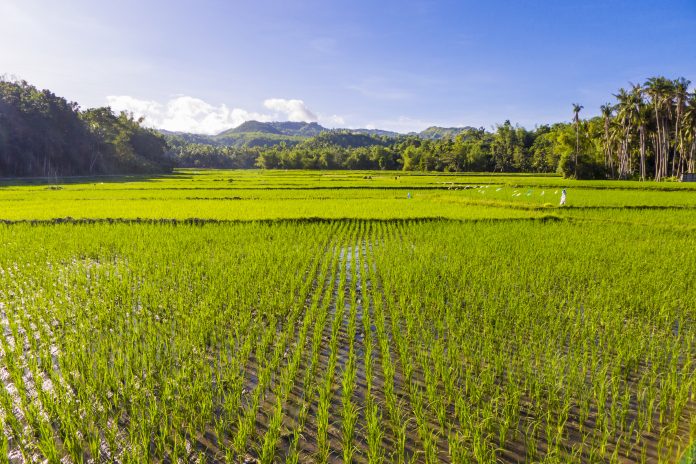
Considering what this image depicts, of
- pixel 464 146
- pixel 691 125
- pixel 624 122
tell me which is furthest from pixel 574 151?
pixel 464 146

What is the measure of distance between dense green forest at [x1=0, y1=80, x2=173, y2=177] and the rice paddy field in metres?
45.2

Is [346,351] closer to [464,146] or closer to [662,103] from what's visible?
[662,103]

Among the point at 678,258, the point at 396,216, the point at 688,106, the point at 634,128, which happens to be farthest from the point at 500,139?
the point at 678,258

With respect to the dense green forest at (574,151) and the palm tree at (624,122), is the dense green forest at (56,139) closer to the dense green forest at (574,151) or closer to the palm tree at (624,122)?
the dense green forest at (574,151)

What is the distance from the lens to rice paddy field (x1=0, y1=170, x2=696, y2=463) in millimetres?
2859

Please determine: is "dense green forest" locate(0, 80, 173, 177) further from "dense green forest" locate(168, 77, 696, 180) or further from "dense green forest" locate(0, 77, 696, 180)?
"dense green forest" locate(168, 77, 696, 180)

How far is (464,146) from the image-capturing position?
194 feet

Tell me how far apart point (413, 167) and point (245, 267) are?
198 feet

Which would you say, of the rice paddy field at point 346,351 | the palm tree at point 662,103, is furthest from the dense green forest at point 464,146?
the rice paddy field at point 346,351

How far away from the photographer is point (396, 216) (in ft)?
45.5

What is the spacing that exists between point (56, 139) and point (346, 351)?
187 ft

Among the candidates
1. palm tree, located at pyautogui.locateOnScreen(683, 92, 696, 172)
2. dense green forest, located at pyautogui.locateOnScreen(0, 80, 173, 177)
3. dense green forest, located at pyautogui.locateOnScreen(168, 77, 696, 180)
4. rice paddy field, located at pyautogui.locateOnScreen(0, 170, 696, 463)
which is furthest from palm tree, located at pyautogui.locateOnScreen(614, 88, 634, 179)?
dense green forest, located at pyautogui.locateOnScreen(0, 80, 173, 177)

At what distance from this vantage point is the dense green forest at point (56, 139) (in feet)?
143

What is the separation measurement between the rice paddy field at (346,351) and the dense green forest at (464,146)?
3582 cm
